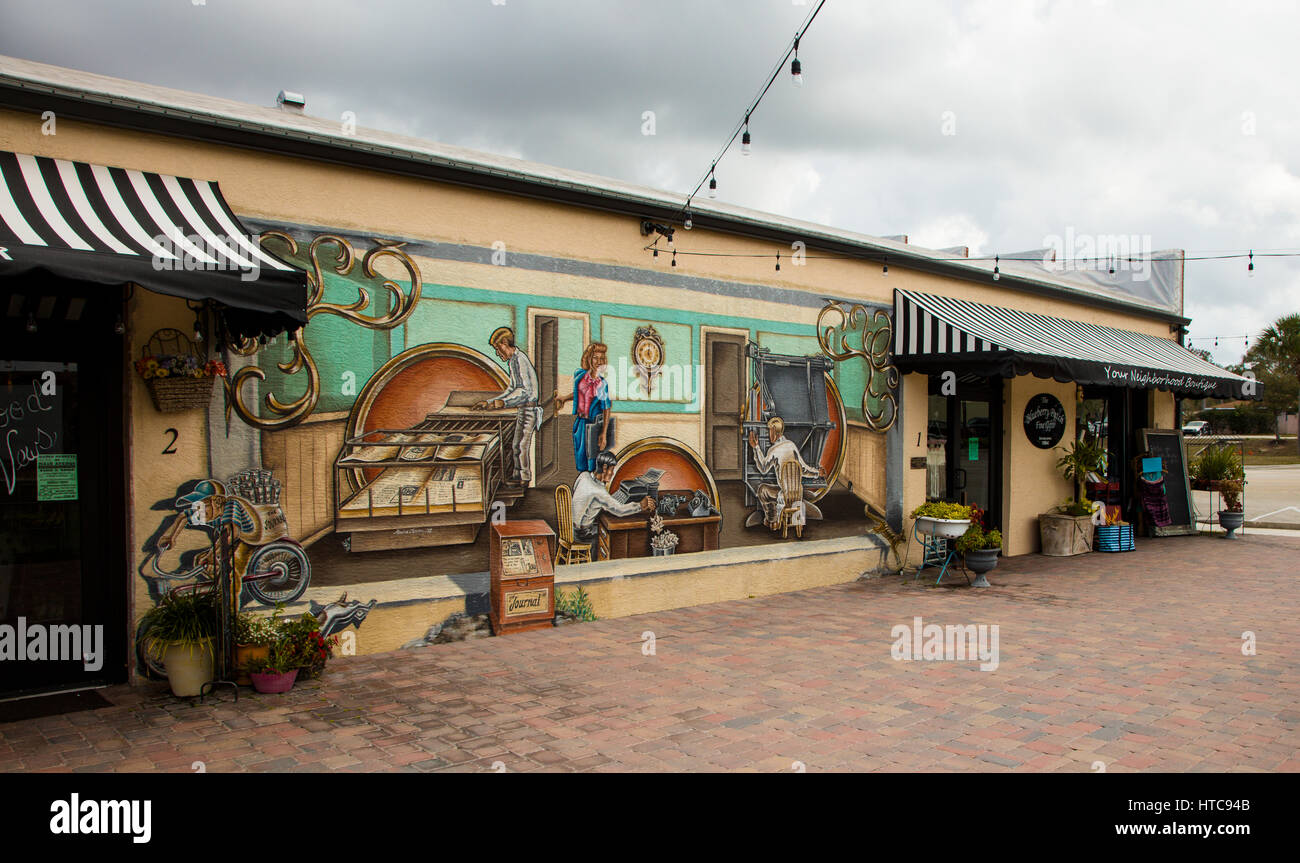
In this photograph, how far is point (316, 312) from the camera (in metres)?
6.40

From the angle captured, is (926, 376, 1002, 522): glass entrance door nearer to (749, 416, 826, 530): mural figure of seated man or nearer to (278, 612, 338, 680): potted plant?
(749, 416, 826, 530): mural figure of seated man

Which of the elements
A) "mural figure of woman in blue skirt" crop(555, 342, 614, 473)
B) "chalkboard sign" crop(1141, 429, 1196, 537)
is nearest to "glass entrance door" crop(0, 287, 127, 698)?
"mural figure of woman in blue skirt" crop(555, 342, 614, 473)

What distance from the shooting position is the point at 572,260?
25.7 ft

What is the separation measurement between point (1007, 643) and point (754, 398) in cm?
→ 355

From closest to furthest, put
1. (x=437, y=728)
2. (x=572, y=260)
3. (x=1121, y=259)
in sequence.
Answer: (x=437, y=728)
(x=572, y=260)
(x=1121, y=259)

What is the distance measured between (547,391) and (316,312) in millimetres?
2081

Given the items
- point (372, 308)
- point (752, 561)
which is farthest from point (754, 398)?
point (372, 308)

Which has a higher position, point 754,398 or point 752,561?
point 754,398

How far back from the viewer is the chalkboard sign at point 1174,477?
14211 mm

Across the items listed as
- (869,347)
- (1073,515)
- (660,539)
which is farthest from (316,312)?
(1073,515)

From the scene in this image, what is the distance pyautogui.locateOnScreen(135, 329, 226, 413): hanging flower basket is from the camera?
221 inches

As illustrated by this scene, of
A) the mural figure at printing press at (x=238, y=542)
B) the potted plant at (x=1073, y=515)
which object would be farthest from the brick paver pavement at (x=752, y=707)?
the potted plant at (x=1073, y=515)

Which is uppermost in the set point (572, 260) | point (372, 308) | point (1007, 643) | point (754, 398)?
point (572, 260)

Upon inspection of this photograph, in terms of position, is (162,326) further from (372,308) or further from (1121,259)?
(1121,259)
